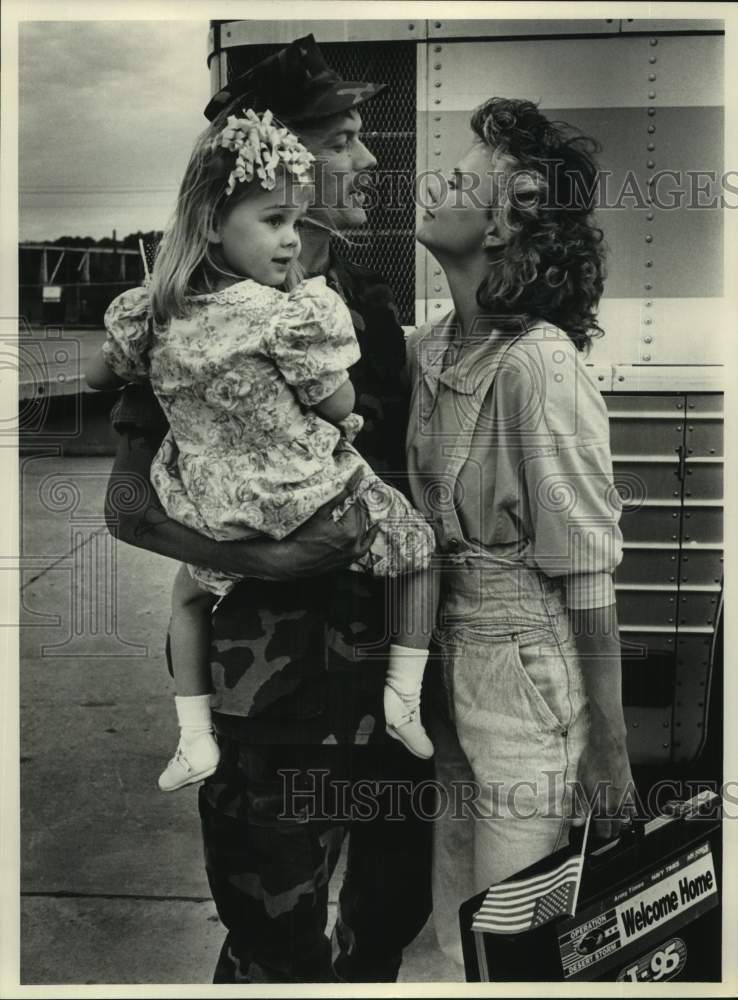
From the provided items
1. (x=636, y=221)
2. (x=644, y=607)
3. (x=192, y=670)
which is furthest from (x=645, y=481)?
(x=192, y=670)

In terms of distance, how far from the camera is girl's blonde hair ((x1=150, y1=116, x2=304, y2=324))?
8.57 ft

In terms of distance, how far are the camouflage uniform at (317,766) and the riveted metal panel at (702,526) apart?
79cm

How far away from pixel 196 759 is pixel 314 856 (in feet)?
1.24

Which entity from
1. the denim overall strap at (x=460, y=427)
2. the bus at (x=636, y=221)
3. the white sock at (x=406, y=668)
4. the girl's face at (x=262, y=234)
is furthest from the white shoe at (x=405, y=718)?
the girl's face at (x=262, y=234)

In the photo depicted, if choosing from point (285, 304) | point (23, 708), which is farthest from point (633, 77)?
point (23, 708)

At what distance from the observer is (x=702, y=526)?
9.92 feet

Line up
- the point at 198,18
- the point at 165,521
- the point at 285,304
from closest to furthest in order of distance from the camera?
the point at 285,304
the point at 165,521
the point at 198,18

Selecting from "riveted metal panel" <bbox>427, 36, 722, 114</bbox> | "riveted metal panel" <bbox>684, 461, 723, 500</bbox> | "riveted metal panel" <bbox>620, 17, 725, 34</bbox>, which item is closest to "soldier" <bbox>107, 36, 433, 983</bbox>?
"riveted metal panel" <bbox>427, 36, 722, 114</bbox>

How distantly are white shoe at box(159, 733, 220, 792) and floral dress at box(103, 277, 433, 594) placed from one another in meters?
0.41

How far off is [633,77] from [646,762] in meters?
1.72

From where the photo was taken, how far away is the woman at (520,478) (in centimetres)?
273

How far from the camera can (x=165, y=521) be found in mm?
2748

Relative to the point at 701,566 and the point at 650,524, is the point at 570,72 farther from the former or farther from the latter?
the point at 701,566

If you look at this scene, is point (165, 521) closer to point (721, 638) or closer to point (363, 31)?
point (363, 31)
